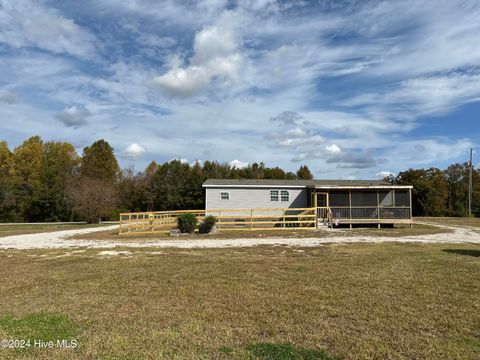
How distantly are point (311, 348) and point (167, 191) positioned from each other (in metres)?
39.2

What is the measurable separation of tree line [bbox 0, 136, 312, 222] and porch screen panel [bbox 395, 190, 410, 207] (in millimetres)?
22082

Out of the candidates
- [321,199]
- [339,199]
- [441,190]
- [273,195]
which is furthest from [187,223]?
[441,190]

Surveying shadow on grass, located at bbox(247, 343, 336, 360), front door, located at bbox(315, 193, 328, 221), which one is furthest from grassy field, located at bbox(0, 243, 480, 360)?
front door, located at bbox(315, 193, 328, 221)

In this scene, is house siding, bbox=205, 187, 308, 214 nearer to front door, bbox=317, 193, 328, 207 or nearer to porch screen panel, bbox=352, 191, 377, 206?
front door, bbox=317, 193, 328, 207

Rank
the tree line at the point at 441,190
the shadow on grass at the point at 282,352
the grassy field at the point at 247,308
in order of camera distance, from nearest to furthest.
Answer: the shadow on grass at the point at 282,352
the grassy field at the point at 247,308
the tree line at the point at 441,190

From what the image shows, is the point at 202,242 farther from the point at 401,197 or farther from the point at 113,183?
the point at 113,183

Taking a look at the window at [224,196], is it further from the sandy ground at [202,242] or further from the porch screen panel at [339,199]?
the sandy ground at [202,242]

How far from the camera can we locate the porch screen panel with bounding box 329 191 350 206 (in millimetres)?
26016

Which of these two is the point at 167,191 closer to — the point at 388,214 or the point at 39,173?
the point at 39,173

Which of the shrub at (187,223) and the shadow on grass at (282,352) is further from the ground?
the shrub at (187,223)

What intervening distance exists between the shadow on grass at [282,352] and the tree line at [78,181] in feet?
105

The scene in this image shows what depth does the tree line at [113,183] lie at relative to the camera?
132ft

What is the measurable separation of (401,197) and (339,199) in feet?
14.5

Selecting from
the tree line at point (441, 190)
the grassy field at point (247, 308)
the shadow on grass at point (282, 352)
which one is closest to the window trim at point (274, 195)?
the grassy field at point (247, 308)
